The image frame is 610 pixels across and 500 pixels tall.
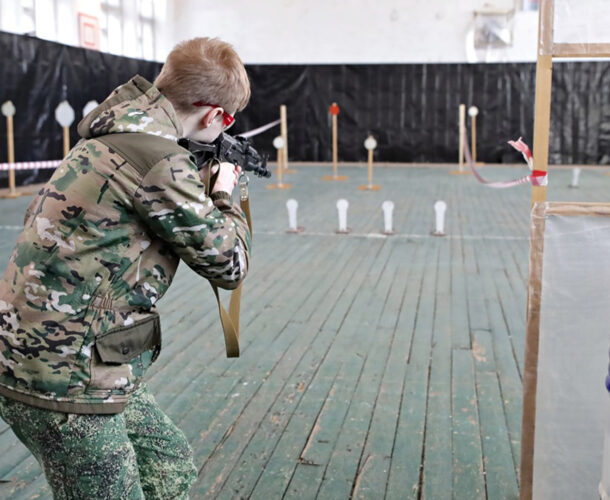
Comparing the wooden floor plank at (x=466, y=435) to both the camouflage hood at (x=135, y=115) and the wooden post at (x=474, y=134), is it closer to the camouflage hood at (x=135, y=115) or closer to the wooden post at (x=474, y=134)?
the camouflage hood at (x=135, y=115)

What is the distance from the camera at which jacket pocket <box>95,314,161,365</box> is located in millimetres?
1294

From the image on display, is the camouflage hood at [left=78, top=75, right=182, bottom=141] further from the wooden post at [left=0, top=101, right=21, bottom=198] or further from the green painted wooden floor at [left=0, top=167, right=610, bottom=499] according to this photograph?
the wooden post at [left=0, top=101, right=21, bottom=198]

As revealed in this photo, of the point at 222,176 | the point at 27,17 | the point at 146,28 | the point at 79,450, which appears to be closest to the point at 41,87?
the point at 27,17

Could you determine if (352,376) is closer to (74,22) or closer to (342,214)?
(342,214)

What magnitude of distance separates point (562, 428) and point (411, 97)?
15.1 m

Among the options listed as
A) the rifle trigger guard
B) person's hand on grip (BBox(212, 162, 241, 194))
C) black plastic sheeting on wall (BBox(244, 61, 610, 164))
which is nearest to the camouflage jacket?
person's hand on grip (BBox(212, 162, 241, 194))

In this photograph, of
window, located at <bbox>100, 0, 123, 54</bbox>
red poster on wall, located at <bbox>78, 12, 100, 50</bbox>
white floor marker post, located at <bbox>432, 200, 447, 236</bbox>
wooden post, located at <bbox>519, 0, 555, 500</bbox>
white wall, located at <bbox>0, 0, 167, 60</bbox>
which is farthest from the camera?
window, located at <bbox>100, 0, 123, 54</bbox>

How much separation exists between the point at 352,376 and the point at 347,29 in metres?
14.3

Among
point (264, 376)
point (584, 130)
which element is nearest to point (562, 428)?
point (264, 376)

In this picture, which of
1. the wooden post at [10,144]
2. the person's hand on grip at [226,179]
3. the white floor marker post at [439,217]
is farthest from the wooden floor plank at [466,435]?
the wooden post at [10,144]

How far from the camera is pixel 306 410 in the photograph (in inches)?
115

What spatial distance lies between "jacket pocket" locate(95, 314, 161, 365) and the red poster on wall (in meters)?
13.2

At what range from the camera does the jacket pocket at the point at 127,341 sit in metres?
1.29

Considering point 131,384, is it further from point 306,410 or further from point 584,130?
point 584,130
